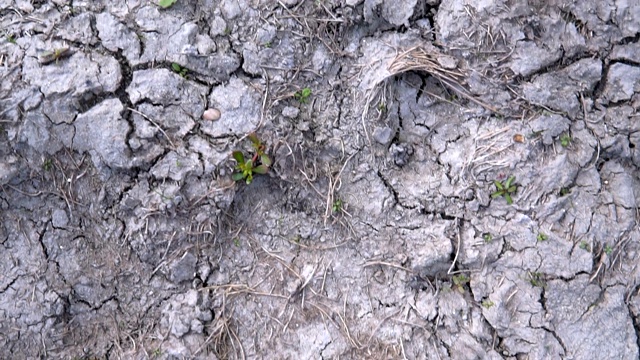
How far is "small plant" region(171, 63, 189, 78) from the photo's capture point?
2.70 meters

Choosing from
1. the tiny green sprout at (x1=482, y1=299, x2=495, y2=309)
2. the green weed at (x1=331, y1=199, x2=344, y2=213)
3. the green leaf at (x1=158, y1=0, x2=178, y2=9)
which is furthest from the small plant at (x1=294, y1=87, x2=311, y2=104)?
the tiny green sprout at (x1=482, y1=299, x2=495, y2=309)

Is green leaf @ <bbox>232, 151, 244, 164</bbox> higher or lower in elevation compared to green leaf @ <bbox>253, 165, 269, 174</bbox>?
higher

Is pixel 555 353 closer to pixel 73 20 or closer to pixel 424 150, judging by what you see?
pixel 424 150

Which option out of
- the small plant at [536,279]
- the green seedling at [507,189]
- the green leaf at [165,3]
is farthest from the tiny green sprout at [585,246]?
the green leaf at [165,3]

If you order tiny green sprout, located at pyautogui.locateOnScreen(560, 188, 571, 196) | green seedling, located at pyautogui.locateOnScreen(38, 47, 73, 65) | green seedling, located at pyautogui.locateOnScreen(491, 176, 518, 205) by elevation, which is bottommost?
tiny green sprout, located at pyautogui.locateOnScreen(560, 188, 571, 196)

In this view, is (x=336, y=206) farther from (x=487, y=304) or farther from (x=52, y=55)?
(x=52, y=55)

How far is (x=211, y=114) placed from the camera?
2.69 metres

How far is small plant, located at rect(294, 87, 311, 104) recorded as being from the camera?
277 centimetres

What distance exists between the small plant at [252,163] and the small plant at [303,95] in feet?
0.97

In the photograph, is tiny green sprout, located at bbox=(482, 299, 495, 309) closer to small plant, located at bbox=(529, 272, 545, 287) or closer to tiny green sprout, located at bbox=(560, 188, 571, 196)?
small plant, located at bbox=(529, 272, 545, 287)

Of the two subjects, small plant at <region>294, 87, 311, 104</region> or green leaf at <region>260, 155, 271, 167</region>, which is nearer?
green leaf at <region>260, 155, 271, 167</region>

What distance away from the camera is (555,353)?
2588 millimetres

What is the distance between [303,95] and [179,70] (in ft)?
1.94

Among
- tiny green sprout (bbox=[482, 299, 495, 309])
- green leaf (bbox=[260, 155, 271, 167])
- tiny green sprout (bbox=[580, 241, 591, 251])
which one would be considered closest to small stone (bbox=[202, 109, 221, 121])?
green leaf (bbox=[260, 155, 271, 167])
